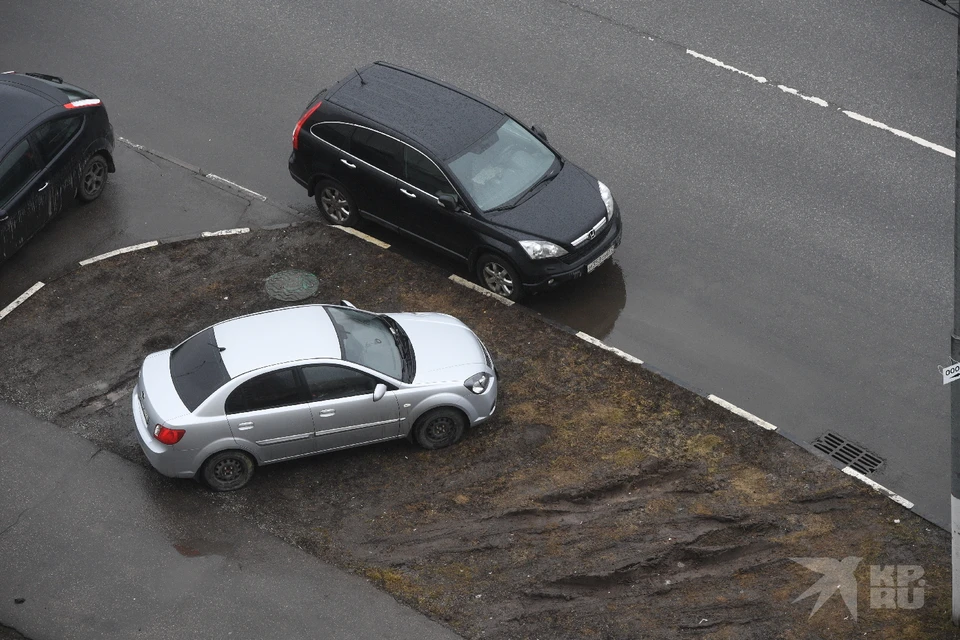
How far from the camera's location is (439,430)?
11758 millimetres

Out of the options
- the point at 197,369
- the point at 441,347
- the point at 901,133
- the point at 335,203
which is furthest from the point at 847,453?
the point at 335,203

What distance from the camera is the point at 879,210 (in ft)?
47.8

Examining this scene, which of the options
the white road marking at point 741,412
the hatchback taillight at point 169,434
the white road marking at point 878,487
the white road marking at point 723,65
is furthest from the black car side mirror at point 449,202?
the white road marking at point 723,65

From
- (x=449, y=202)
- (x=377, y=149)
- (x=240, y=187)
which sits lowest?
(x=240, y=187)

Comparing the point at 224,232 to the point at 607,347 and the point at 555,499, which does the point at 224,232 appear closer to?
the point at 607,347

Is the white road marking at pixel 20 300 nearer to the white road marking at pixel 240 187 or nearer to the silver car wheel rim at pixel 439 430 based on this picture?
the white road marking at pixel 240 187

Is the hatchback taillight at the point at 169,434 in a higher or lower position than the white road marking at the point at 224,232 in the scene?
higher

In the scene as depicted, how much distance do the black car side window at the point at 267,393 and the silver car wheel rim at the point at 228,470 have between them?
643 mm

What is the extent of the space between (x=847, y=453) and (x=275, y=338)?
605 cm

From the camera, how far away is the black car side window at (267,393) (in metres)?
10.9

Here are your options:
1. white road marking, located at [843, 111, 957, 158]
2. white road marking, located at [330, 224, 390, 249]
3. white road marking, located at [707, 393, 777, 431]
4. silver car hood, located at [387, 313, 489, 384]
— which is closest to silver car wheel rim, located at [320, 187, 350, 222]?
white road marking, located at [330, 224, 390, 249]

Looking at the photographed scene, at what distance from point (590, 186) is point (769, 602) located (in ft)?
18.7

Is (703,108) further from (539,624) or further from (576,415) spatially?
(539,624)

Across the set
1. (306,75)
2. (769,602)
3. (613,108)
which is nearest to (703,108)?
(613,108)
